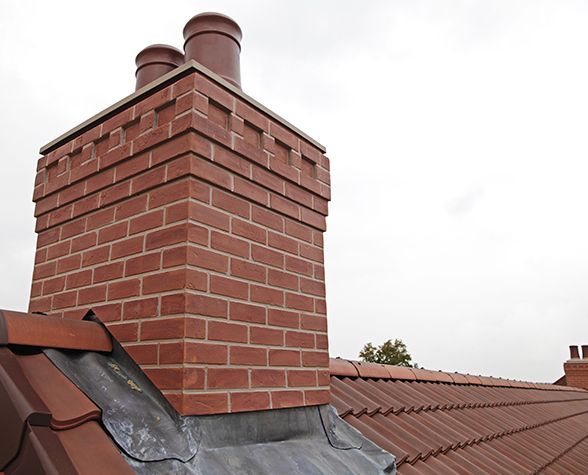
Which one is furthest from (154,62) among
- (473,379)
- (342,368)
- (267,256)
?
(473,379)

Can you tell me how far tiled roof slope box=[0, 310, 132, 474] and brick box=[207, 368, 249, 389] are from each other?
1.24 ft

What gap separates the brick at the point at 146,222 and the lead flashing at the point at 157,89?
1.82ft

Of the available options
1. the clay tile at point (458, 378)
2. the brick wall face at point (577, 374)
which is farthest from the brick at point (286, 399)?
the brick wall face at point (577, 374)

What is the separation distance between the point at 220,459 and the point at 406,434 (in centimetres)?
170

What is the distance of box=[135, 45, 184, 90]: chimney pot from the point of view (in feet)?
7.61

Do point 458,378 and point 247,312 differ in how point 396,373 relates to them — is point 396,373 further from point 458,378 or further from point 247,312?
point 247,312

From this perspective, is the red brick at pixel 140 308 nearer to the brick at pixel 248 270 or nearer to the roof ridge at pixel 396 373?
the brick at pixel 248 270

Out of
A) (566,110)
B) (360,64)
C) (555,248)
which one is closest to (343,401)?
(360,64)

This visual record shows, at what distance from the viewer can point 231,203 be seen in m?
1.86

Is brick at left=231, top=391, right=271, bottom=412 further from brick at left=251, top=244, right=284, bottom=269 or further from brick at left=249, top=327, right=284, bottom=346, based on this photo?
brick at left=251, top=244, right=284, bottom=269

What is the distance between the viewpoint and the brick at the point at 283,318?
196 centimetres

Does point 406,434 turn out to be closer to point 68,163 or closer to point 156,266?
point 156,266

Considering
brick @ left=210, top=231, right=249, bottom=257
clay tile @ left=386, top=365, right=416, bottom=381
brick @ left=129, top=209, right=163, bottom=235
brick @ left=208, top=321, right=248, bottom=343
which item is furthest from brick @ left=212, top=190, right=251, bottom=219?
clay tile @ left=386, top=365, right=416, bottom=381

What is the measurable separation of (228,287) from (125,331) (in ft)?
1.45
